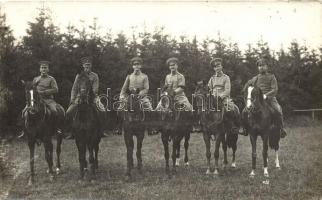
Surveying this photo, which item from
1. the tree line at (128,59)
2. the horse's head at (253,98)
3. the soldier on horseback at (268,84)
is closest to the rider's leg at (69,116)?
the tree line at (128,59)

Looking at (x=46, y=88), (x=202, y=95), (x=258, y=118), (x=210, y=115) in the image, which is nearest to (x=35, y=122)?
(x=46, y=88)

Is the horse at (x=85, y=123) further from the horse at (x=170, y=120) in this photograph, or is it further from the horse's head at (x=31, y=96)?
the horse at (x=170, y=120)

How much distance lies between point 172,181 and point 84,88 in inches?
121

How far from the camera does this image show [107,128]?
35.9ft

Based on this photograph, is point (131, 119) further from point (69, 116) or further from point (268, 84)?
point (268, 84)

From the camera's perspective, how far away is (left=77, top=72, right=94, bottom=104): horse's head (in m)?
9.40

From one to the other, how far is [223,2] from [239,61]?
16.9 meters

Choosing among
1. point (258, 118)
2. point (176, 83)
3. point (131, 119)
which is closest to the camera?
point (131, 119)

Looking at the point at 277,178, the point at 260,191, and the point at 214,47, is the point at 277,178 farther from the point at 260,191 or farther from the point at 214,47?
the point at 214,47

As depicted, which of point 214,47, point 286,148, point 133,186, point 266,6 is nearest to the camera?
point 133,186

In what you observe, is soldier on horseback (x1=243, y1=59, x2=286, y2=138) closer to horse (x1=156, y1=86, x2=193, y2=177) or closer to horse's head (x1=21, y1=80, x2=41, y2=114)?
horse (x1=156, y1=86, x2=193, y2=177)

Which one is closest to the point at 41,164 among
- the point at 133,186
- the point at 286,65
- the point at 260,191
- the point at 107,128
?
the point at 107,128

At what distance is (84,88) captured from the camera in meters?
9.41

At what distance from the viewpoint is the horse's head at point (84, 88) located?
30.8 feet
